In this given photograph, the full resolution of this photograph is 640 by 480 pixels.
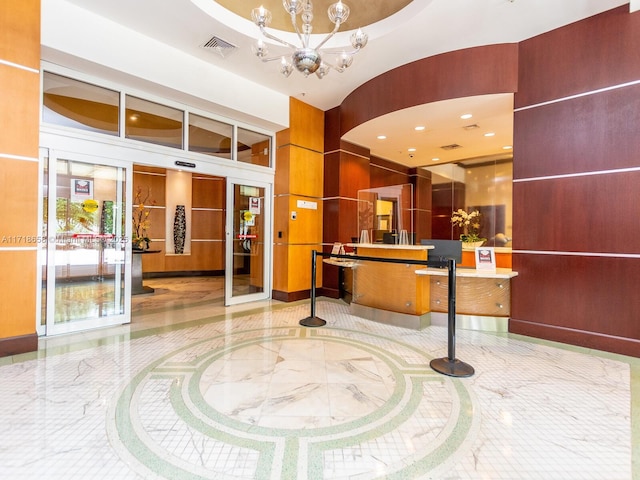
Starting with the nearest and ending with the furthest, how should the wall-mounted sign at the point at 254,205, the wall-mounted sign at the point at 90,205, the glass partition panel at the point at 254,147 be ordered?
the wall-mounted sign at the point at 90,205 < the glass partition panel at the point at 254,147 < the wall-mounted sign at the point at 254,205

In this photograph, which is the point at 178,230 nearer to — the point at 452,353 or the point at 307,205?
the point at 307,205

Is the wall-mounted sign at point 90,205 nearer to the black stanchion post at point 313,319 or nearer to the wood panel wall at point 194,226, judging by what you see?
the black stanchion post at point 313,319

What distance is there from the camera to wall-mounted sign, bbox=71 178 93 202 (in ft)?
13.1

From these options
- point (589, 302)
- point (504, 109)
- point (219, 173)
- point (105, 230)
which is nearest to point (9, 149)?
point (105, 230)

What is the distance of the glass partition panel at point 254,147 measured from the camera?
225 inches

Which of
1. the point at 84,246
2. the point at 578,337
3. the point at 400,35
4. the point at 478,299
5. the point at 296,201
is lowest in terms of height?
the point at 578,337

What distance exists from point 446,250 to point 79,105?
498 centimetres

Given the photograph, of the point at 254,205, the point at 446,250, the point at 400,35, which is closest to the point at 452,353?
the point at 446,250

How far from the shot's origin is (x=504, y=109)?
4473 mm

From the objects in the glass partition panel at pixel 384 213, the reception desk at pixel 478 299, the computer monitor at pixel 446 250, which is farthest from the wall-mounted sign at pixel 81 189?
→ the computer monitor at pixel 446 250

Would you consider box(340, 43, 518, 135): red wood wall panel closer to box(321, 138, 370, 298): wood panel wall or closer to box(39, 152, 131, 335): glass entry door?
box(321, 138, 370, 298): wood panel wall

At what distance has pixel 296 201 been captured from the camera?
5988mm

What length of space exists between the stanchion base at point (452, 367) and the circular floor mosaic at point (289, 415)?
92mm

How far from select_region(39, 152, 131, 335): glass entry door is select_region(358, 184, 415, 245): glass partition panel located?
3746 millimetres
